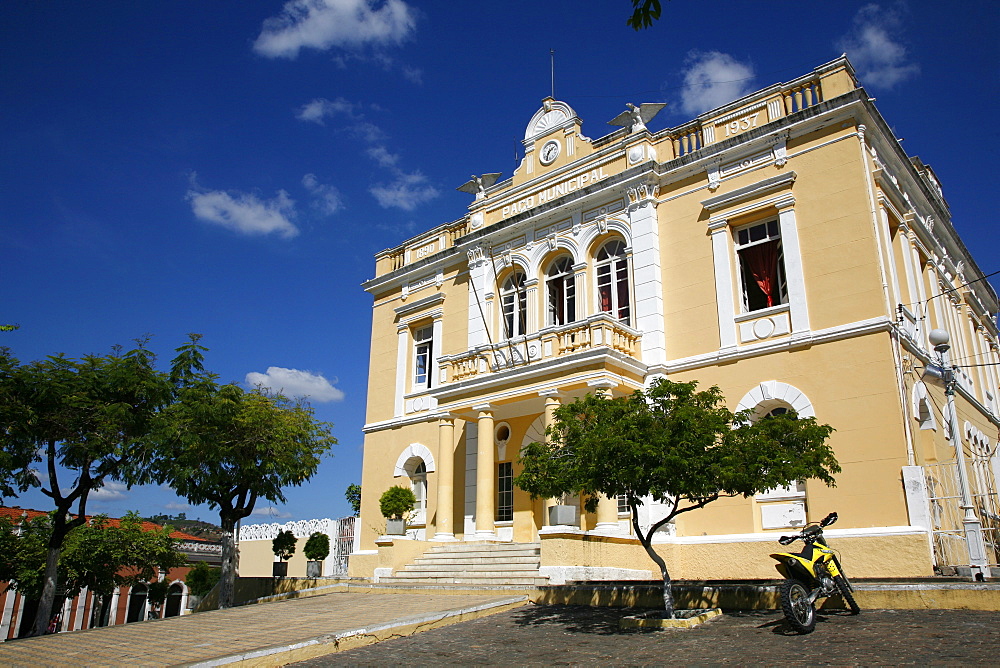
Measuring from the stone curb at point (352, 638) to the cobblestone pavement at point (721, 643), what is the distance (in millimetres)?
211

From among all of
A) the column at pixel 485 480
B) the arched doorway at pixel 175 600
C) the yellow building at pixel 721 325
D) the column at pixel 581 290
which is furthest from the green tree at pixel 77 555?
the column at pixel 581 290

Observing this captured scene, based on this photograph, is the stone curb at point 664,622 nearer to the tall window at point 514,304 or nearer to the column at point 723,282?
the column at point 723,282

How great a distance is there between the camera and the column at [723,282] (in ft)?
52.5

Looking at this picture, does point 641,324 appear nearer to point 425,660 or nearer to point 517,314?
point 517,314

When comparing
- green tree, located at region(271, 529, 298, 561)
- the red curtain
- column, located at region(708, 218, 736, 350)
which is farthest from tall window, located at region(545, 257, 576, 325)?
green tree, located at region(271, 529, 298, 561)

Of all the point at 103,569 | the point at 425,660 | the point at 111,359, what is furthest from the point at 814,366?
the point at 103,569

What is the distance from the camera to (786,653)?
768cm

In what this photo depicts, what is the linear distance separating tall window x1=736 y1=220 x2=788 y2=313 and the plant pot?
5839 mm

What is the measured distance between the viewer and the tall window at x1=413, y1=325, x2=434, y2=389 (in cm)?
2286

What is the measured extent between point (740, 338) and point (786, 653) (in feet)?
A: 29.7

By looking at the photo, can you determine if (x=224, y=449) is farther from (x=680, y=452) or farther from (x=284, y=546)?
(x=680, y=452)

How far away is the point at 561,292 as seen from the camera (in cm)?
1973

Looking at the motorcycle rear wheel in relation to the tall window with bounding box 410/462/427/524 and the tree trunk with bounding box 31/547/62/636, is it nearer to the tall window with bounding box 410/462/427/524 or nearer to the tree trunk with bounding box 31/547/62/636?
the tall window with bounding box 410/462/427/524

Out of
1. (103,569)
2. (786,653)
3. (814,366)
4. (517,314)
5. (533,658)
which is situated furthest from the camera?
(103,569)
